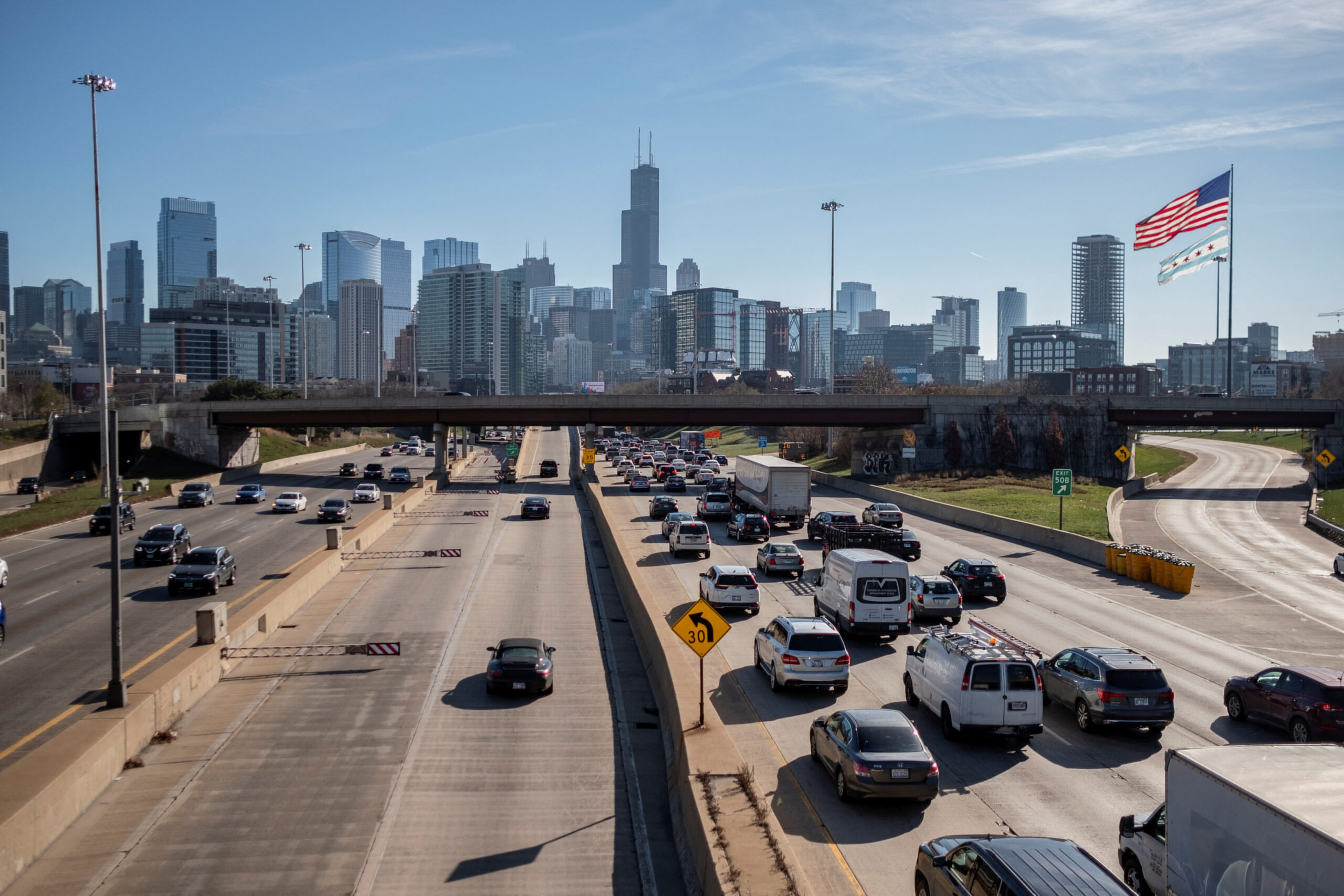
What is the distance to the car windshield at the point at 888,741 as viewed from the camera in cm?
1399

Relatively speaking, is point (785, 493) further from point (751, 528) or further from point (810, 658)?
point (810, 658)

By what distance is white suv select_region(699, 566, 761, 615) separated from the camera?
93.7ft

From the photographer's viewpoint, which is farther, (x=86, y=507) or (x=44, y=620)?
(x=86, y=507)

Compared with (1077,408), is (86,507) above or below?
below

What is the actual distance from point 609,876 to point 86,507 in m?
58.0

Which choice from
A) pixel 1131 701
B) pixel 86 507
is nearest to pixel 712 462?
pixel 86 507

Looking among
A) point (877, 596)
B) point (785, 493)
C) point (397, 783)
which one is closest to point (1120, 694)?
point (877, 596)

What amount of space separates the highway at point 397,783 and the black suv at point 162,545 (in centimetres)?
1290

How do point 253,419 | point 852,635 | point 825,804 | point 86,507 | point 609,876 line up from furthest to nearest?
1. point 253,419
2. point 86,507
3. point 852,635
4. point 825,804
5. point 609,876

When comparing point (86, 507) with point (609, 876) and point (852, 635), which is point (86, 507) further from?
point (609, 876)

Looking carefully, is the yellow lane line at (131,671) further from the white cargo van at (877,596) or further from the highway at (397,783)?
the white cargo van at (877,596)

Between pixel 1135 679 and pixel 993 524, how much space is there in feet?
109

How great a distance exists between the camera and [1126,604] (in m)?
31.6

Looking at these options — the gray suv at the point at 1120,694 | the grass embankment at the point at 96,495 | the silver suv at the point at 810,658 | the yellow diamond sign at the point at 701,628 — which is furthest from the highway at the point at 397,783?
the grass embankment at the point at 96,495
